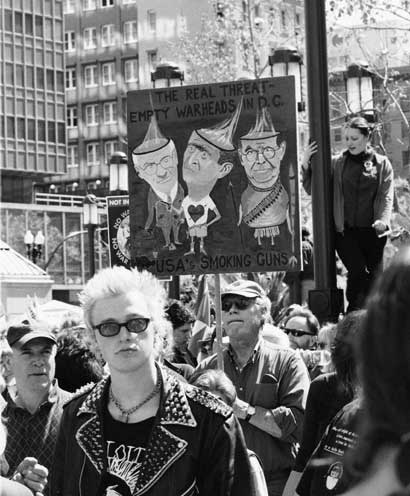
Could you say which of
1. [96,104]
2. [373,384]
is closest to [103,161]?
[96,104]

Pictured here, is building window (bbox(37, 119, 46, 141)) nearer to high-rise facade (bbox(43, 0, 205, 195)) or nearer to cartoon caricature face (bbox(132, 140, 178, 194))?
high-rise facade (bbox(43, 0, 205, 195))

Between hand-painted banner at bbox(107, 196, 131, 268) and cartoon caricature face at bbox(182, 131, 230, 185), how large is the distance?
19.2 ft

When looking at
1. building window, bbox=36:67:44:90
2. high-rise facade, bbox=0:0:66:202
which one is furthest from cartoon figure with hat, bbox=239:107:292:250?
building window, bbox=36:67:44:90

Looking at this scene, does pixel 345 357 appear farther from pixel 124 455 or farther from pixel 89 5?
pixel 89 5

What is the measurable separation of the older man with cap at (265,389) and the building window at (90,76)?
106645mm

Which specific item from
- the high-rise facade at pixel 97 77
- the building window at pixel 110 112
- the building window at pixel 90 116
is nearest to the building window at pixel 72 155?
the high-rise facade at pixel 97 77

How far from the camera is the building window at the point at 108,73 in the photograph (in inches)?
4370

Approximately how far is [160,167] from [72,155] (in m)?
107

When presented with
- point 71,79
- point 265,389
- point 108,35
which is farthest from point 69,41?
point 265,389

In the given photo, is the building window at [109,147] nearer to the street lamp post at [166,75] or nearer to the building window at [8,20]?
the building window at [8,20]

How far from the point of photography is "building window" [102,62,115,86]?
111 meters

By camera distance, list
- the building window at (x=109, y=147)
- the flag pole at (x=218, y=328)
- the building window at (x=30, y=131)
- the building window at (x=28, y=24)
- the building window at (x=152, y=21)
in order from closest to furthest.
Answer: the flag pole at (x=218, y=328) → the building window at (x=30, y=131) → the building window at (x=28, y=24) → the building window at (x=152, y=21) → the building window at (x=109, y=147)

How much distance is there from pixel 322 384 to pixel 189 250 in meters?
2.95

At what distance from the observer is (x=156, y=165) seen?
26.7 feet
